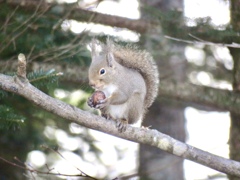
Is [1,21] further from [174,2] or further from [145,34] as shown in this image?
[174,2]

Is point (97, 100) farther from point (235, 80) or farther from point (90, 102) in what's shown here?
point (235, 80)

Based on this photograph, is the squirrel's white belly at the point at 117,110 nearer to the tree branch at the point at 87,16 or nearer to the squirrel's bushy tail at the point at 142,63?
the squirrel's bushy tail at the point at 142,63

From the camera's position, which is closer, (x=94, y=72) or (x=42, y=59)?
(x=94, y=72)

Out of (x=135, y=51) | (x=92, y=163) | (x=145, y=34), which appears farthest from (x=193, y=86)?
(x=92, y=163)

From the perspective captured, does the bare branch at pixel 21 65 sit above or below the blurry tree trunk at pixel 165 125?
above

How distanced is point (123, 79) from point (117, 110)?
192 millimetres

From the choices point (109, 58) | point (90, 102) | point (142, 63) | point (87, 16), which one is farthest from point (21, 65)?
point (87, 16)

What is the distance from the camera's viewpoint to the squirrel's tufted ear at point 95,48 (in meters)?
3.93

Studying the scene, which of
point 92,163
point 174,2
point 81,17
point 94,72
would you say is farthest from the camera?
point 174,2

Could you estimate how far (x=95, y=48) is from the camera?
4035mm

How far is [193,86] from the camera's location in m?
4.80

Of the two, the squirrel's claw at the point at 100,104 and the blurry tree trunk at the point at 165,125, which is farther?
the blurry tree trunk at the point at 165,125

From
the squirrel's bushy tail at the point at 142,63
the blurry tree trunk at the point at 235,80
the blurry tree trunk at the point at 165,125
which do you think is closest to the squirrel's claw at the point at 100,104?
the squirrel's bushy tail at the point at 142,63

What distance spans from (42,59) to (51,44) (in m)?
0.17
